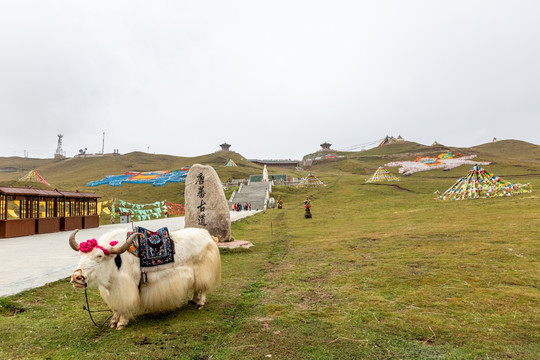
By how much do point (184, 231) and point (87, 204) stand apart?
17.8 metres

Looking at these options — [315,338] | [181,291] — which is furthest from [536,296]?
[181,291]

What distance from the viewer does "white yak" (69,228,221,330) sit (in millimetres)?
4559

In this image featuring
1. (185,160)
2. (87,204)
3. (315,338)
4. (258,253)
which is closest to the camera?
(315,338)

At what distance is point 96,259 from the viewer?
14.9ft

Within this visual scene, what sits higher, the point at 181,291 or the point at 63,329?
the point at 181,291

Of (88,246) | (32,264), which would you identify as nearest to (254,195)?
(32,264)

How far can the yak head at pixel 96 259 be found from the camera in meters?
4.39

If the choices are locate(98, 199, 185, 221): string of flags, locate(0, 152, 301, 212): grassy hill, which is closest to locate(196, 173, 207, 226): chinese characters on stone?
locate(98, 199, 185, 221): string of flags

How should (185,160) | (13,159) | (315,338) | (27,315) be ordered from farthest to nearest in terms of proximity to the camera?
(13,159) < (185,160) < (27,315) < (315,338)

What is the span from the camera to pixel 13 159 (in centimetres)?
10625

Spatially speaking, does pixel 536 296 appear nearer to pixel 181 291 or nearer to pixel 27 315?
pixel 181 291

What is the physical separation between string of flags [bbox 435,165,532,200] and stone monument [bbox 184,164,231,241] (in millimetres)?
22607

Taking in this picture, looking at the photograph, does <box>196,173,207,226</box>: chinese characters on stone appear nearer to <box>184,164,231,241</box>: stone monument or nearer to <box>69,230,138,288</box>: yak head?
<box>184,164,231,241</box>: stone monument

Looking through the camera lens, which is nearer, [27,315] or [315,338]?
[315,338]
